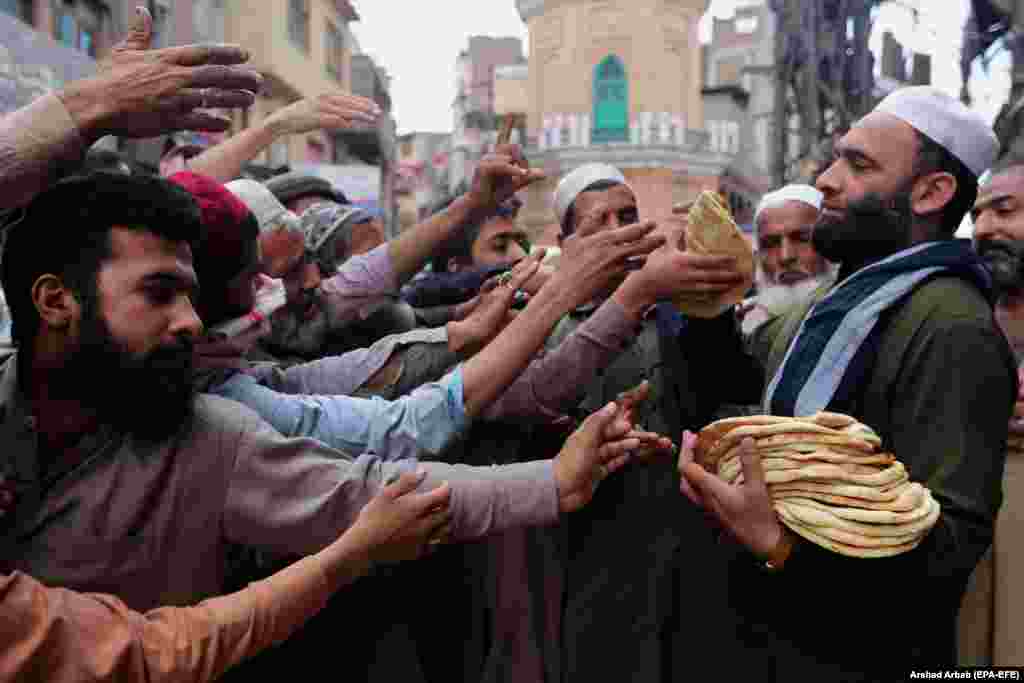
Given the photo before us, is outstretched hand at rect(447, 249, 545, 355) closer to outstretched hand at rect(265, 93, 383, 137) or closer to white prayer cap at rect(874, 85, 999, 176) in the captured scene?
outstretched hand at rect(265, 93, 383, 137)

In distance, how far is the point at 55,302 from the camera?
1.77 meters

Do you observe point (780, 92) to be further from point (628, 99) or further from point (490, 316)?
point (490, 316)

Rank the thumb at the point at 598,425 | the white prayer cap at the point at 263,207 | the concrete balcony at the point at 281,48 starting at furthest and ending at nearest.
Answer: the concrete balcony at the point at 281,48 → the white prayer cap at the point at 263,207 → the thumb at the point at 598,425

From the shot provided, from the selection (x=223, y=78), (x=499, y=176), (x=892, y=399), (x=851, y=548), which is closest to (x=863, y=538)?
(x=851, y=548)

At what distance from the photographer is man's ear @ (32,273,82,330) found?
1.75m

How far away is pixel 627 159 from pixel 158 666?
2534 centimetres

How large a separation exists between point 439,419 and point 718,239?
2.89 ft

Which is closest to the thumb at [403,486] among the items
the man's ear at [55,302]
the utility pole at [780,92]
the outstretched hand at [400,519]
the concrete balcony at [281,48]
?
the outstretched hand at [400,519]

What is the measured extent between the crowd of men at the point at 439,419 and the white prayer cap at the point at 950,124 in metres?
0.01

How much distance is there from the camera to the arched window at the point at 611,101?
88.0 ft

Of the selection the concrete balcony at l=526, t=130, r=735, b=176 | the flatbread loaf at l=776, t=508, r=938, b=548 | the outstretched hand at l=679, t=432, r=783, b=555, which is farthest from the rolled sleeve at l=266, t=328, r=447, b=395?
the concrete balcony at l=526, t=130, r=735, b=176

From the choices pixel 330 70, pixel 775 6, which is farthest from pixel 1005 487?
pixel 330 70

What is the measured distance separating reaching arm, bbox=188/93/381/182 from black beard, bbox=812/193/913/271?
1.54m

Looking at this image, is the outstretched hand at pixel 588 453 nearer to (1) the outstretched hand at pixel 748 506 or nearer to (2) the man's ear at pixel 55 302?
(1) the outstretched hand at pixel 748 506
